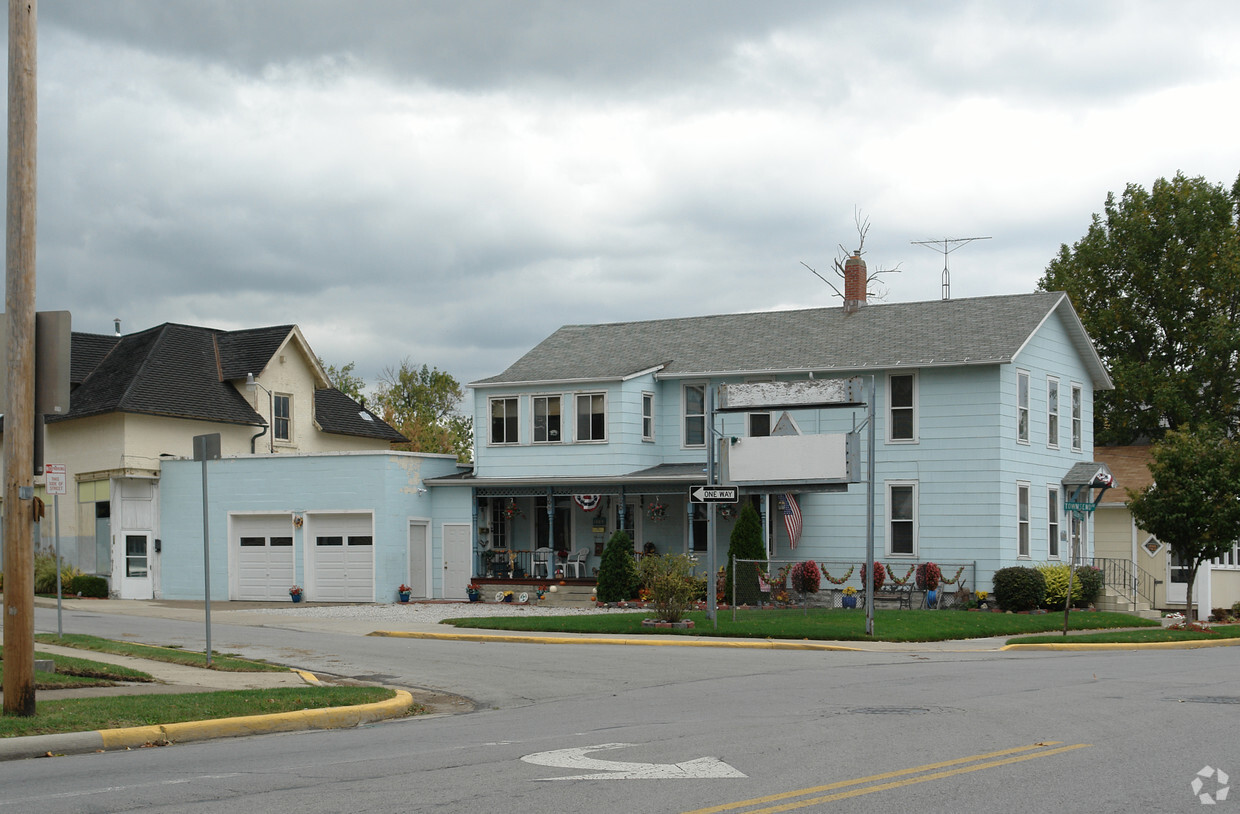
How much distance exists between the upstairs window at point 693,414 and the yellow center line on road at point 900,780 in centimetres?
2636

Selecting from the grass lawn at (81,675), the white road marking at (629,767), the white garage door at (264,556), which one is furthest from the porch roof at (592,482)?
the white road marking at (629,767)

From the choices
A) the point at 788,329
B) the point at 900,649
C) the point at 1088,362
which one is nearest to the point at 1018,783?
the point at 900,649

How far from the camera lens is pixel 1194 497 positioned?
91.1 ft

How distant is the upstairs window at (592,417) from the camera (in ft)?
118

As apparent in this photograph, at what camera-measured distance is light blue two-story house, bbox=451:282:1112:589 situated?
33.1 metres

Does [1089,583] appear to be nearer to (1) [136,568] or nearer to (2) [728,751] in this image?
(2) [728,751]

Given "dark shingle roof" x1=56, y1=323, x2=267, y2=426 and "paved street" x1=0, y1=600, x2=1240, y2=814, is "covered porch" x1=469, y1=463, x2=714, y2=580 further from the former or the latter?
"paved street" x1=0, y1=600, x2=1240, y2=814

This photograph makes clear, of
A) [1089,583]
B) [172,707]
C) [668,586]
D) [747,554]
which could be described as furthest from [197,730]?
[1089,583]

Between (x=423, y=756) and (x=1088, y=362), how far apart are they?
3229 cm

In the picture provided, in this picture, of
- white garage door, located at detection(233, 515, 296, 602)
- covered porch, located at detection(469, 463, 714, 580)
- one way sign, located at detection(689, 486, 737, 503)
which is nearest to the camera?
one way sign, located at detection(689, 486, 737, 503)

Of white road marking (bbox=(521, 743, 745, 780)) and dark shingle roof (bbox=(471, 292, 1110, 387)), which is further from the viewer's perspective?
dark shingle roof (bbox=(471, 292, 1110, 387))

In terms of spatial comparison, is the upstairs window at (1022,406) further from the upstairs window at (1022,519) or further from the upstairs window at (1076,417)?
the upstairs window at (1076,417)

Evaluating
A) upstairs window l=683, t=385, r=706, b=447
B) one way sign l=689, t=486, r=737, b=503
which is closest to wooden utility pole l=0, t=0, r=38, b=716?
one way sign l=689, t=486, r=737, b=503

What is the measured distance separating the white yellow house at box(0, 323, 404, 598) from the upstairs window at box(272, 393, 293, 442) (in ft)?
0.11
